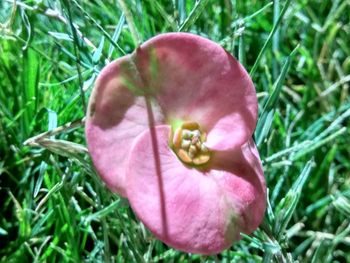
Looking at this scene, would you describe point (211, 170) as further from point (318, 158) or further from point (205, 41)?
point (318, 158)

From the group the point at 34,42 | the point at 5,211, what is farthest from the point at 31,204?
the point at 34,42

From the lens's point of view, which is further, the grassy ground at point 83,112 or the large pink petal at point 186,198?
the grassy ground at point 83,112

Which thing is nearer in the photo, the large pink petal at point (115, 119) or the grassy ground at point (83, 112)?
the large pink petal at point (115, 119)

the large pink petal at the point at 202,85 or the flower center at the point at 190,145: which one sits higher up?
the large pink petal at the point at 202,85

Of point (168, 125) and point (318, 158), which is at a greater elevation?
A: point (168, 125)

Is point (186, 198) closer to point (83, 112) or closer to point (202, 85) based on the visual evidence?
point (202, 85)
